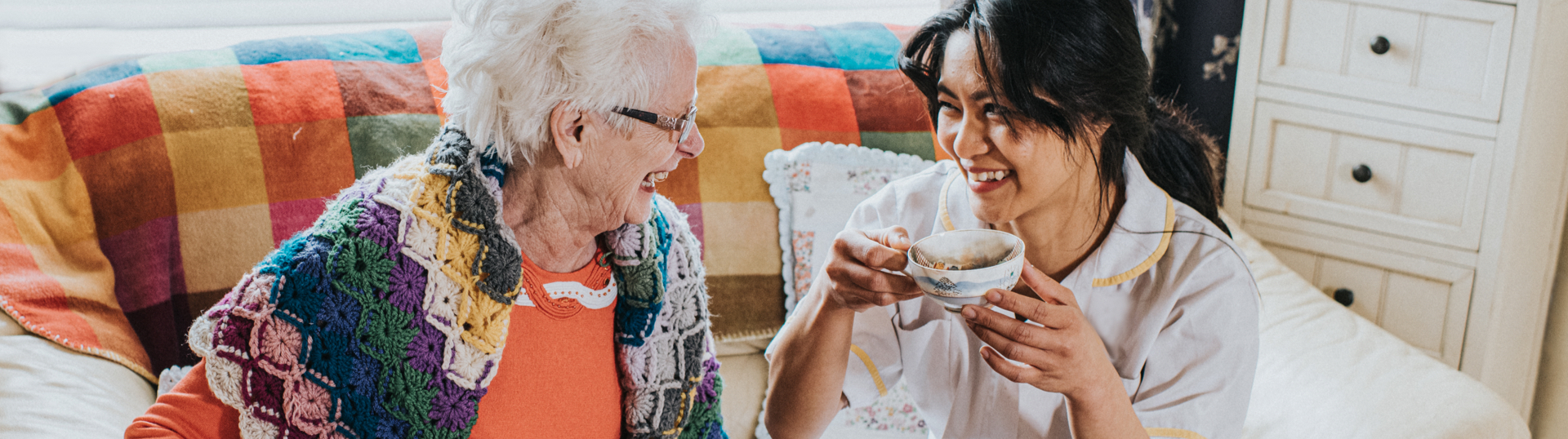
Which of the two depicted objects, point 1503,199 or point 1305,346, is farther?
point 1503,199

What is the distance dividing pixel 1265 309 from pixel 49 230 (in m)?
2.30

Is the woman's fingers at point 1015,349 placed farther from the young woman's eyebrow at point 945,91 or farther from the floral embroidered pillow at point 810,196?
the floral embroidered pillow at point 810,196

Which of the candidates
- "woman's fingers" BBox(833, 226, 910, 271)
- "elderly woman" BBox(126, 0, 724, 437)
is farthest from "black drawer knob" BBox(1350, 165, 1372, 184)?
"elderly woman" BBox(126, 0, 724, 437)

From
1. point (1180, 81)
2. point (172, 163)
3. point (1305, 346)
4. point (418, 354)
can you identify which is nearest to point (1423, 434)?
point (1305, 346)

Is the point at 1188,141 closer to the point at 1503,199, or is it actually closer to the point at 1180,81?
the point at 1503,199

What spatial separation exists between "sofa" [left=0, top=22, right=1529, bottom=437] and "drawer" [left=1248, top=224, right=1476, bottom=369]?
0.33 metres

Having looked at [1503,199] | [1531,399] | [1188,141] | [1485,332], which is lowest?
[1531,399]

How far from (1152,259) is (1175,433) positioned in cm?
22

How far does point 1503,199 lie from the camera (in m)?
2.04

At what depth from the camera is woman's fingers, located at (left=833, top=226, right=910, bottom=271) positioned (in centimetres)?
108

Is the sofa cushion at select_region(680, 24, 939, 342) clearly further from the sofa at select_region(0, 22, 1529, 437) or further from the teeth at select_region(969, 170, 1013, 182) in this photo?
the teeth at select_region(969, 170, 1013, 182)

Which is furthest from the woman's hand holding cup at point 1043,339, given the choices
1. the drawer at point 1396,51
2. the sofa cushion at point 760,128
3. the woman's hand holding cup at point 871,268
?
the drawer at point 1396,51

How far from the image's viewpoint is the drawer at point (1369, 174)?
2105mm

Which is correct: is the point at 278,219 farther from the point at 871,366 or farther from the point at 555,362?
the point at 871,366
